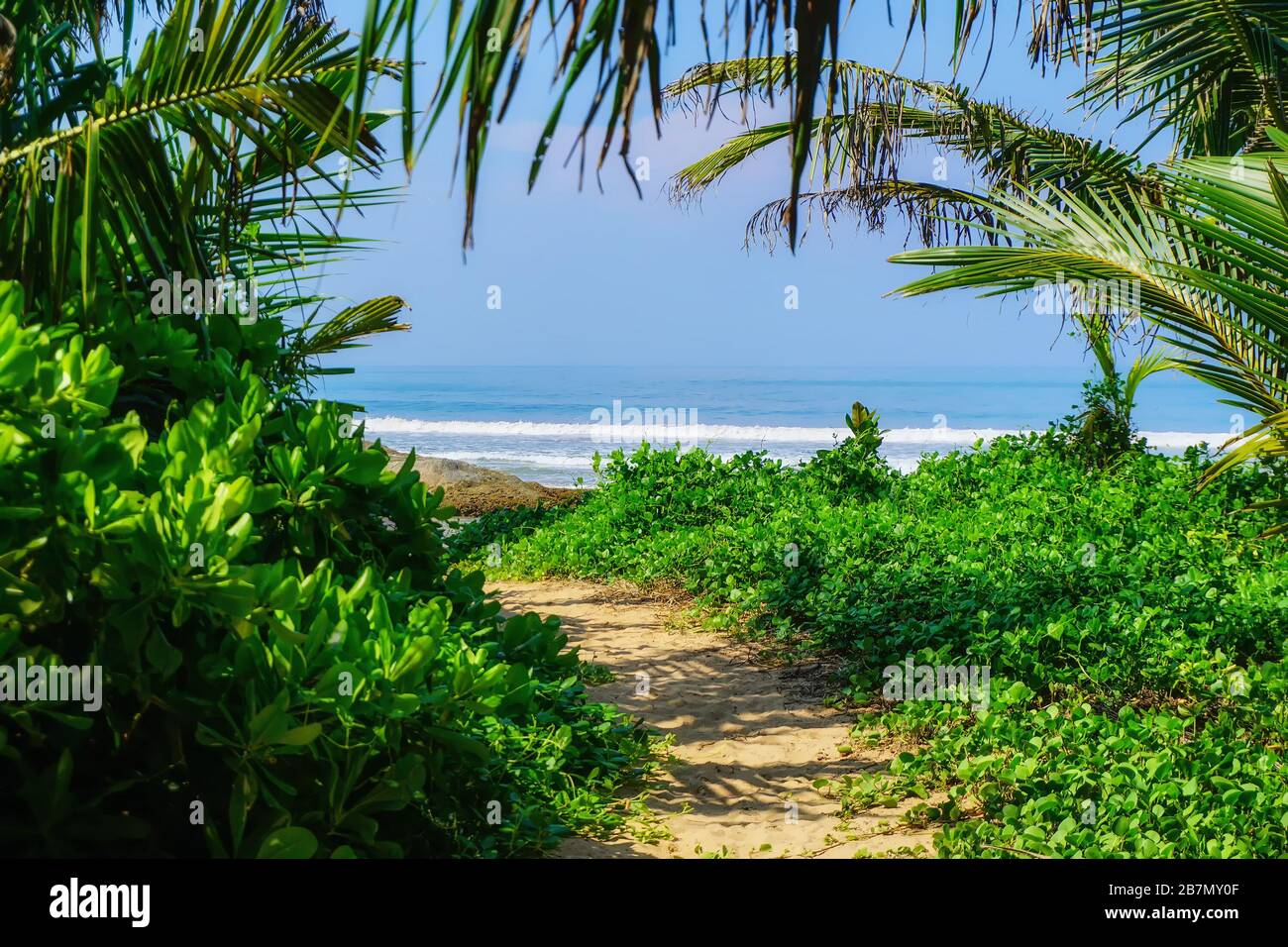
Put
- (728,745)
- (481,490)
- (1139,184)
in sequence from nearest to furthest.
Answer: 1. (728,745)
2. (1139,184)
3. (481,490)

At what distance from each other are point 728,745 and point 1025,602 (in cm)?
183

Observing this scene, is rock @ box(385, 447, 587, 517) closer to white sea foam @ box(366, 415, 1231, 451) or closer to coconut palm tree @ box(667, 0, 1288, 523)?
coconut palm tree @ box(667, 0, 1288, 523)

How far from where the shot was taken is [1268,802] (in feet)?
10.1

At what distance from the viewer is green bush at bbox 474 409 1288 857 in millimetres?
3221

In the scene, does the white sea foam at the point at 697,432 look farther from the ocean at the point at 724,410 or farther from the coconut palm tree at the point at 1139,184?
the coconut palm tree at the point at 1139,184

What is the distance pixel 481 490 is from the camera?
12.5m

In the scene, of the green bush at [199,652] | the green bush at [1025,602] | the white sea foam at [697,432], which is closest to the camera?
the green bush at [199,652]

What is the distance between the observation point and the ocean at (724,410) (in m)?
28.3

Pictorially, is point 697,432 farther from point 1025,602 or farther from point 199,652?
point 199,652

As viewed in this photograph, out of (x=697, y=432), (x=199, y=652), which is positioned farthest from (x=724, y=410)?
(x=199, y=652)

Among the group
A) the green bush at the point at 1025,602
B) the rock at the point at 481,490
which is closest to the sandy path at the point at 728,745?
the green bush at the point at 1025,602

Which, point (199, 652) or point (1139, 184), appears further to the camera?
point (1139, 184)

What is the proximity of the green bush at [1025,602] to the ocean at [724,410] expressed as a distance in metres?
11.3

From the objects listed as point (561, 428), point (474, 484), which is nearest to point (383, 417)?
point (561, 428)
